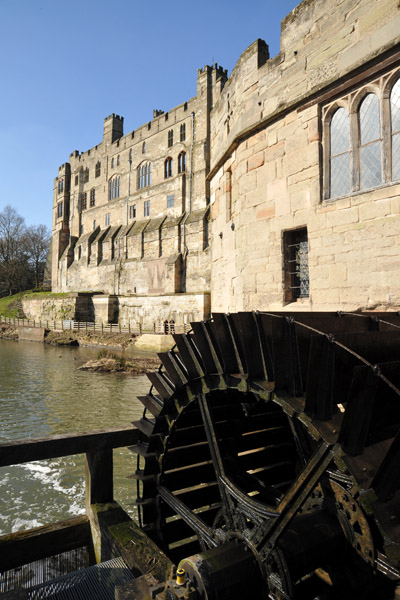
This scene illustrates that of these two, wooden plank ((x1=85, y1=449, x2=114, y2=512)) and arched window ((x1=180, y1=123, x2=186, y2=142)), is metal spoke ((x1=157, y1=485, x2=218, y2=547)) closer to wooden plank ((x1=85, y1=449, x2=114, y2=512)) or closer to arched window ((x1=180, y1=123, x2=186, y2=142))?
wooden plank ((x1=85, y1=449, x2=114, y2=512))

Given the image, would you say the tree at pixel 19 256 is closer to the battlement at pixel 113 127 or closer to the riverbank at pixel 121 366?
the battlement at pixel 113 127

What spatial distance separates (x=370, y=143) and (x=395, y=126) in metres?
0.33

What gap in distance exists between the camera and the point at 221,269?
7816 millimetres

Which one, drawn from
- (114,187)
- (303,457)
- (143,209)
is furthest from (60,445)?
(114,187)

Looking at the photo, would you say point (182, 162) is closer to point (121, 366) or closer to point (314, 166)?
point (121, 366)

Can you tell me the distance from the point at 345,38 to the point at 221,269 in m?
4.35

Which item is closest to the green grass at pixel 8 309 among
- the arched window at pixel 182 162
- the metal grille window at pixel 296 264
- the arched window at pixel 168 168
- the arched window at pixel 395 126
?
the arched window at pixel 168 168

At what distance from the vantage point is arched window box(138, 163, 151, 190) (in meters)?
38.7

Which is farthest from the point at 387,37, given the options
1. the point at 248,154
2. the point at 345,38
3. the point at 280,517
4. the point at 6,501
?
the point at 6,501

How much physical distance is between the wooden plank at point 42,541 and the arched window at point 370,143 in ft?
16.6

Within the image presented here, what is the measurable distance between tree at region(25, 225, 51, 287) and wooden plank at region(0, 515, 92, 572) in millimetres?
61333

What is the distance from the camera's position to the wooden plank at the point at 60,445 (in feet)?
9.84

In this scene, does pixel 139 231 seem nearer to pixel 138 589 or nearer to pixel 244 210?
pixel 244 210

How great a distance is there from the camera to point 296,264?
556 centimetres
